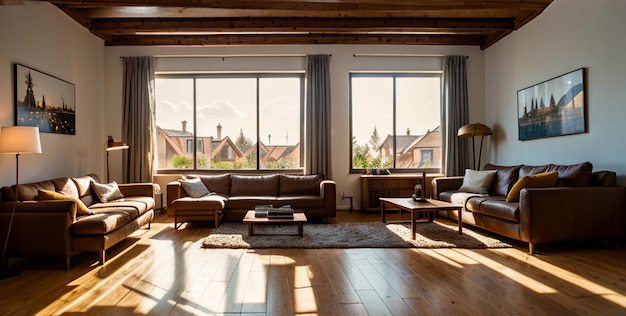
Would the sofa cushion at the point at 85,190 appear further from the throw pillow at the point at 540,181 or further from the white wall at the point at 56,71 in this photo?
the throw pillow at the point at 540,181

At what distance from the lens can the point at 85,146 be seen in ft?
19.8

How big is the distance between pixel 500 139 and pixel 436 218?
6.26ft

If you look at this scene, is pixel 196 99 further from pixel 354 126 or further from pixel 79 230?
pixel 79 230

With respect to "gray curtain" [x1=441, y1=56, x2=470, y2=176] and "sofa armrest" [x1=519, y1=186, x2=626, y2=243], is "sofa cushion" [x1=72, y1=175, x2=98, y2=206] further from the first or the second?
"gray curtain" [x1=441, y1=56, x2=470, y2=176]

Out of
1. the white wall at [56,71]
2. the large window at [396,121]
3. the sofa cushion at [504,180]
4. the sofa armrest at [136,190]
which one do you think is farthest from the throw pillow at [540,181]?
the white wall at [56,71]

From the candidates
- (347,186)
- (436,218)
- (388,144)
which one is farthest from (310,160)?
(436,218)

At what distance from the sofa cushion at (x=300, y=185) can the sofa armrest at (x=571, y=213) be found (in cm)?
316

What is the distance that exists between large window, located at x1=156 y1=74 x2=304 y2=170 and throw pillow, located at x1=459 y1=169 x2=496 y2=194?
291 cm

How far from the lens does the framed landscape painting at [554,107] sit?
473 centimetres

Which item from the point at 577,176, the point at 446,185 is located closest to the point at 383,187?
the point at 446,185

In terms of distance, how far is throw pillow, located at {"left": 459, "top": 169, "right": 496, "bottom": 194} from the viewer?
17.7ft

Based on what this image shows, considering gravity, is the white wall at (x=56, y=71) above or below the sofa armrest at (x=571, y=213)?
above

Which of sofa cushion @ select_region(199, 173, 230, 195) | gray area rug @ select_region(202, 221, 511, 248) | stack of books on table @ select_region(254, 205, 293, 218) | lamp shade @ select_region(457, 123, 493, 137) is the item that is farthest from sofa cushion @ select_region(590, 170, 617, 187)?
sofa cushion @ select_region(199, 173, 230, 195)

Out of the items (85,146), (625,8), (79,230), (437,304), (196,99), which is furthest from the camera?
(196,99)
